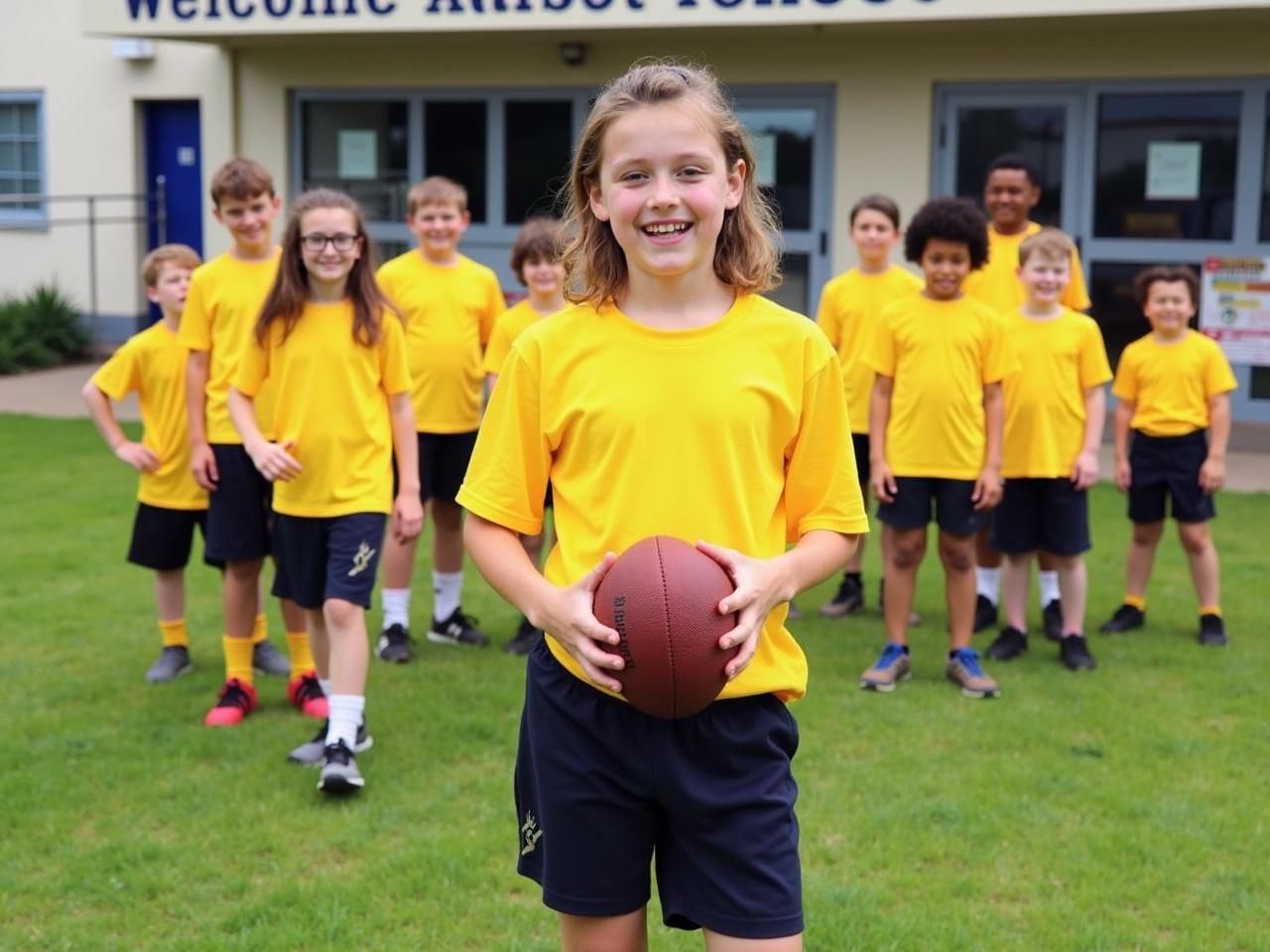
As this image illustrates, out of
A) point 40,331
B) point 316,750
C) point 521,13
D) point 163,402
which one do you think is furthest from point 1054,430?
point 40,331

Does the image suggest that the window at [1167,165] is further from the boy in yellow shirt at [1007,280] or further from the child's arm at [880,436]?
the child's arm at [880,436]

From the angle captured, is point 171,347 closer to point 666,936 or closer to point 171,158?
point 666,936

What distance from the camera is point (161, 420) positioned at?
20.2 ft

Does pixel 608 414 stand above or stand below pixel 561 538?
above

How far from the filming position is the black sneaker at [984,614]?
7133 mm

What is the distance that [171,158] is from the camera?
17219 millimetres

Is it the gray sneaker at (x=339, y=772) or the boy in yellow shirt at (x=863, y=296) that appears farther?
the boy in yellow shirt at (x=863, y=296)

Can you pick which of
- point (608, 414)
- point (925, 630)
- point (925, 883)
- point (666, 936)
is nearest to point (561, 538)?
point (608, 414)

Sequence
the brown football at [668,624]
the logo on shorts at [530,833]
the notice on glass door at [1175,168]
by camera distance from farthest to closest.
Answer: the notice on glass door at [1175,168] → the logo on shorts at [530,833] → the brown football at [668,624]

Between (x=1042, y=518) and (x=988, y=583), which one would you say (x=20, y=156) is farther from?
(x=1042, y=518)

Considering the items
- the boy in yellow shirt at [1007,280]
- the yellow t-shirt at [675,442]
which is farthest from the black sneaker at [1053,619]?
the yellow t-shirt at [675,442]

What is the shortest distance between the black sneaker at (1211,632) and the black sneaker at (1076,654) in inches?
25.1

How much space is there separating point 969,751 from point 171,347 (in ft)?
11.3

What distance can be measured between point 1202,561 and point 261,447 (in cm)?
424
